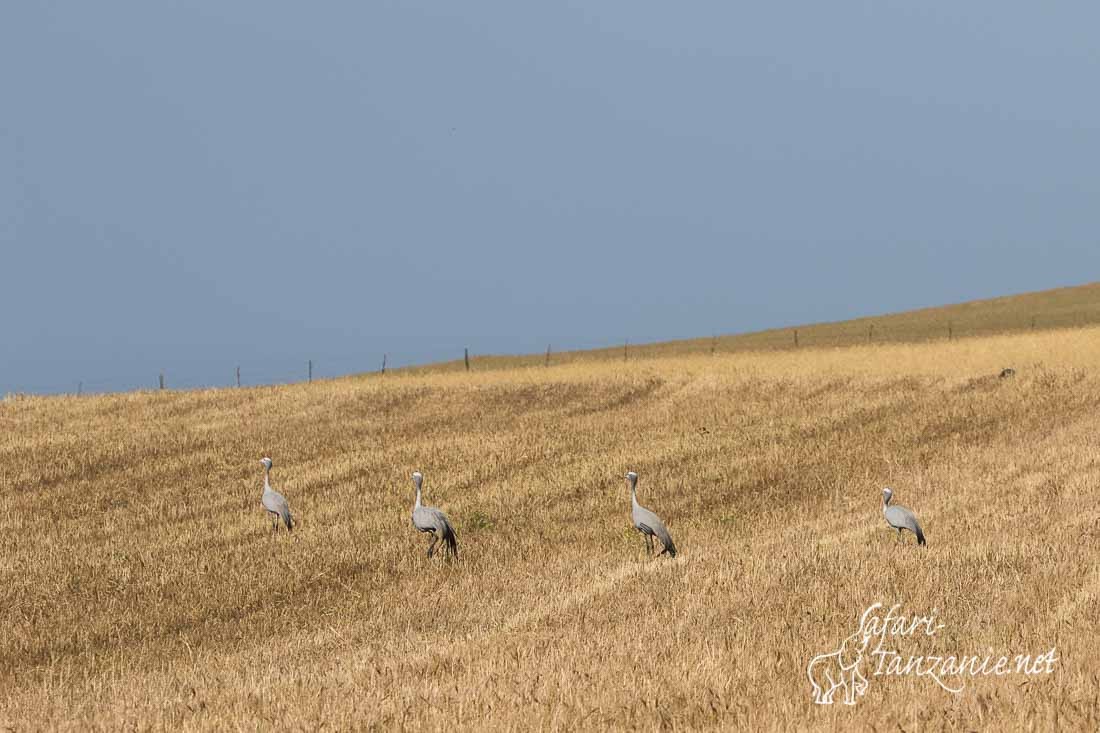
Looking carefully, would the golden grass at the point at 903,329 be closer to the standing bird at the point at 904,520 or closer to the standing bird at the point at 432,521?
the standing bird at the point at 432,521

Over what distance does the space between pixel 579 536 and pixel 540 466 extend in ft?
25.5

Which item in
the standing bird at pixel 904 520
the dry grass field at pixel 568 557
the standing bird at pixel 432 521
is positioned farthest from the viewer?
the standing bird at pixel 432 521

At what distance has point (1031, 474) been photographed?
20.3 metres

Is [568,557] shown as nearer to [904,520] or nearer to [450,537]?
[450,537]

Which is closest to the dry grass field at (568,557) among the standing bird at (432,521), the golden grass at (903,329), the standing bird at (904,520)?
the standing bird at (904,520)

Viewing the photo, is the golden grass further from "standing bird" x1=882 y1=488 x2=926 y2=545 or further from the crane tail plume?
→ "standing bird" x1=882 y1=488 x2=926 y2=545

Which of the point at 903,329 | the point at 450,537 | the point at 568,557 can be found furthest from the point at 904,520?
the point at 903,329

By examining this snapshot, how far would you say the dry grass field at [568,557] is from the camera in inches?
326

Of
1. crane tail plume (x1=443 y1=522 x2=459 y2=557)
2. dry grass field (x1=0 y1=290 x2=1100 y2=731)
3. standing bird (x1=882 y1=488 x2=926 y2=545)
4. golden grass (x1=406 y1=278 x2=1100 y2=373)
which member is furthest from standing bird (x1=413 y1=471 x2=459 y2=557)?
golden grass (x1=406 y1=278 x2=1100 y2=373)

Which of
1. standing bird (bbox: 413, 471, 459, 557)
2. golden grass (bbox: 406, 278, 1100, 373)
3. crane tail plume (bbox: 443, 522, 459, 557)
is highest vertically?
golden grass (bbox: 406, 278, 1100, 373)

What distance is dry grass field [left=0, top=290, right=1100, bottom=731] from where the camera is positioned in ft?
27.2

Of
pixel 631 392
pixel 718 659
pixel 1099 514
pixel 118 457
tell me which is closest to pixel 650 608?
pixel 718 659

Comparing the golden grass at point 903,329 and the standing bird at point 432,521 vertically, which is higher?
the golden grass at point 903,329

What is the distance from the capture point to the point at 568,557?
17.4 m
